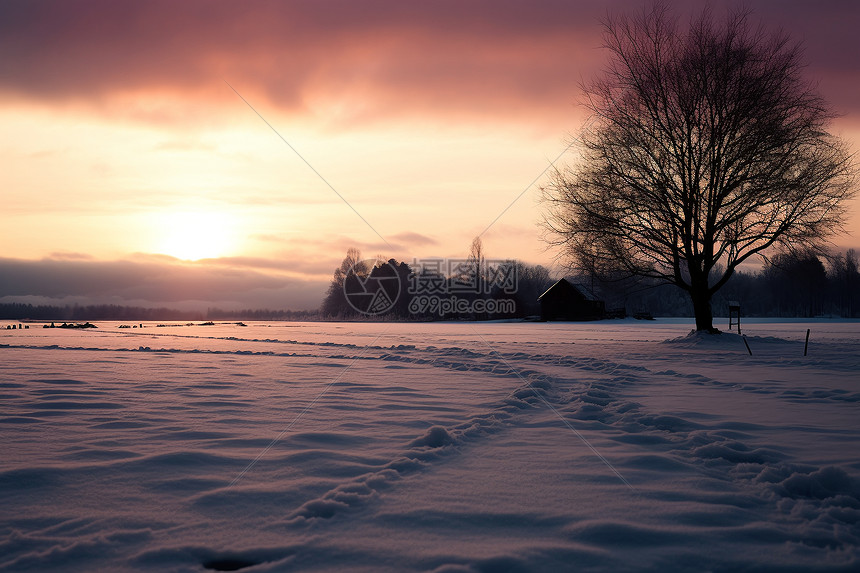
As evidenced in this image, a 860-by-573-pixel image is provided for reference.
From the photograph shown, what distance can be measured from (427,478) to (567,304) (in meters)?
57.1

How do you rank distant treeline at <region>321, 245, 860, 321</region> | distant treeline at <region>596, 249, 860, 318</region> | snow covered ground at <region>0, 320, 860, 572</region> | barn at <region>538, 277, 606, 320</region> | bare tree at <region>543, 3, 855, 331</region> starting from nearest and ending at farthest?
snow covered ground at <region>0, 320, 860, 572</region> < bare tree at <region>543, 3, 855, 331</region> < barn at <region>538, 277, 606, 320</region> < distant treeline at <region>321, 245, 860, 321</region> < distant treeline at <region>596, 249, 860, 318</region>

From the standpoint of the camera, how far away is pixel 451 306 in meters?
82.2

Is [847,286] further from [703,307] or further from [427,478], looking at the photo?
[427,478]

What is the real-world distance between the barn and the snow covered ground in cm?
5105

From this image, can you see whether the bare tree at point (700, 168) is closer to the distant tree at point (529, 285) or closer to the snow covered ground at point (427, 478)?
the snow covered ground at point (427, 478)

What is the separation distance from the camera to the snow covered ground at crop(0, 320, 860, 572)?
269 cm

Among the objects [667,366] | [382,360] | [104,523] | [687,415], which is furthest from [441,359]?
[104,523]

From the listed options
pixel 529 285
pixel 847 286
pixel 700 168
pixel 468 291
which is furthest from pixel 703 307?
pixel 847 286

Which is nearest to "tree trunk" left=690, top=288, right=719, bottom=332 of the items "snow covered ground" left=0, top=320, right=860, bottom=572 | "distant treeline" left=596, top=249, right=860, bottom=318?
"snow covered ground" left=0, top=320, right=860, bottom=572

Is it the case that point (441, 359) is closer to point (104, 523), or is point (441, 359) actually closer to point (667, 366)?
point (667, 366)

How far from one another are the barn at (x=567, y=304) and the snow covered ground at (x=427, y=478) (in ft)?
167

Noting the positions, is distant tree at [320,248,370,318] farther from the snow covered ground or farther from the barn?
the snow covered ground

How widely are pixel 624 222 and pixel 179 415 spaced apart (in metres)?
17.0

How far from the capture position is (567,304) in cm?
5891
